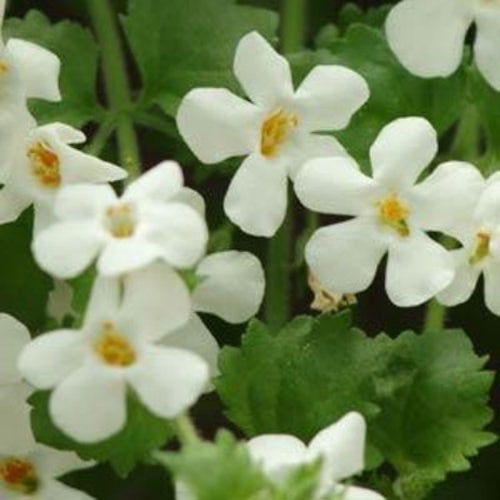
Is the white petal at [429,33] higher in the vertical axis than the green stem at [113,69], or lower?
higher

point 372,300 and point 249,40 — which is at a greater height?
point 249,40

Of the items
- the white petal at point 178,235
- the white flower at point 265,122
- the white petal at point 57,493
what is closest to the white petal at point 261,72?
the white flower at point 265,122

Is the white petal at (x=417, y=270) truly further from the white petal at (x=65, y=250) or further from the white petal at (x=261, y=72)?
the white petal at (x=65, y=250)

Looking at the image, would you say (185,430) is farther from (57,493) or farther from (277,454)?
(57,493)

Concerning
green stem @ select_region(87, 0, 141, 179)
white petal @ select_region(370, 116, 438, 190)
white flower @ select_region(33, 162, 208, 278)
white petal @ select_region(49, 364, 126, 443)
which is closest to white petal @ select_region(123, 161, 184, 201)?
white flower @ select_region(33, 162, 208, 278)

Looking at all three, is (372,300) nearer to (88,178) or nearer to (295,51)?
(295,51)

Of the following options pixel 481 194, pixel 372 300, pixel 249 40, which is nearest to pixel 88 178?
pixel 249 40

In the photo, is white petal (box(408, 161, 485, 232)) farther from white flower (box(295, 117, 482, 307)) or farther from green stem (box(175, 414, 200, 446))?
green stem (box(175, 414, 200, 446))
